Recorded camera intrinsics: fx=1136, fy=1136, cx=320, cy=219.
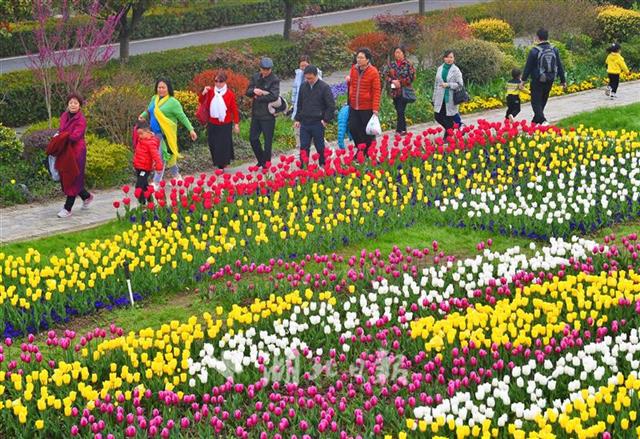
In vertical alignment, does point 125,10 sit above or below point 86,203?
above

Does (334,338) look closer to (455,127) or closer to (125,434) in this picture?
(125,434)

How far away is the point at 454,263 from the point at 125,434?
4.98 metres

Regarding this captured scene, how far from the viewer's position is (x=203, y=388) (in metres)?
9.14

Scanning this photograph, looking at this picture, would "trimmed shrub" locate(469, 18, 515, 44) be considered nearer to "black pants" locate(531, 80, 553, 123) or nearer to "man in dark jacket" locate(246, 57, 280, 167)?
"black pants" locate(531, 80, 553, 123)

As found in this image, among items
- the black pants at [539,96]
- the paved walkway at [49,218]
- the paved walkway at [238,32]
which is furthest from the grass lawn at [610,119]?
the paved walkway at [238,32]

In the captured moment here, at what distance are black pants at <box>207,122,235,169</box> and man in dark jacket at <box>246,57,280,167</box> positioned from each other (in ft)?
1.60

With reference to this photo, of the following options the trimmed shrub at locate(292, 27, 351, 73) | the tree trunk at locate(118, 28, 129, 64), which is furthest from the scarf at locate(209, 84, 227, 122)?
the trimmed shrub at locate(292, 27, 351, 73)

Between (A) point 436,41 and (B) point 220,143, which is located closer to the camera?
(B) point 220,143

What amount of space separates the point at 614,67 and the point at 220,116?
9.86 meters

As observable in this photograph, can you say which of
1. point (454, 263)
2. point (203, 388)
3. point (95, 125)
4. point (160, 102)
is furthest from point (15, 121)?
point (203, 388)

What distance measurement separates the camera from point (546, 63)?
63.0 ft

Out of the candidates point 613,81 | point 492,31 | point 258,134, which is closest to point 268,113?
point 258,134

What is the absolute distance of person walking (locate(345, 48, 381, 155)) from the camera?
16.7 m

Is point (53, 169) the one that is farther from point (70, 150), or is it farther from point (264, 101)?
point (264, 101)
